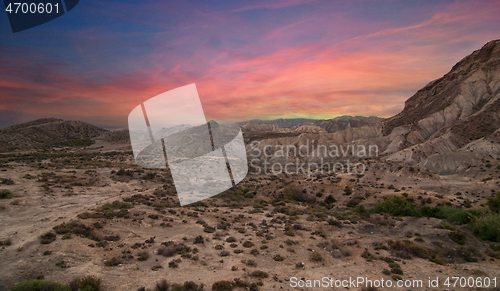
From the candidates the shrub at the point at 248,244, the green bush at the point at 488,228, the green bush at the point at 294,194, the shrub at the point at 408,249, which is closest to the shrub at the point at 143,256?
the shrub at the point at 248,244

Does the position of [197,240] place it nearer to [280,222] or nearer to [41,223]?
[280,222]

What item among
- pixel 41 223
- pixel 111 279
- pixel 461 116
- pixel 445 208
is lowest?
pixel 445 208

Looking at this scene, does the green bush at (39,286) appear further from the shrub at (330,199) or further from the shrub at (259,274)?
the shrub at (330,199)

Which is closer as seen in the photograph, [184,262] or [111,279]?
[111,279]

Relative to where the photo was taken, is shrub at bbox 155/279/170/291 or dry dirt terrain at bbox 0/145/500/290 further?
dry dirt terrain at bbox 0/145/500/290

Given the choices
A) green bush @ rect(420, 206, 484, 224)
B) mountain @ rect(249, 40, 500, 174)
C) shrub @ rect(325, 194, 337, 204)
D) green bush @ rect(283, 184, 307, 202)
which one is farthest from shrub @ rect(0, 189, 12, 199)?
mountain @ rect(249, 40, 500, 174)

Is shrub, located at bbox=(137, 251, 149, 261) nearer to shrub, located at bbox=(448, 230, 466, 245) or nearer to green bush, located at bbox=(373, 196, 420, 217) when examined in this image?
shrub, located at bbox=(448, 230, 466, 245)

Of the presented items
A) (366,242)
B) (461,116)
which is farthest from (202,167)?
(461,116)
